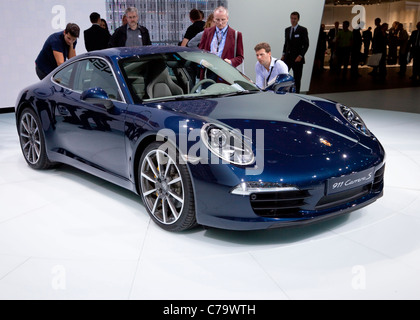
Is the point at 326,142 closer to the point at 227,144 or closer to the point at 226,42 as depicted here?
the point at 227,144

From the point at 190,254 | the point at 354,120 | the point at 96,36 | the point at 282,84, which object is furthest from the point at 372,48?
the point at 190,254

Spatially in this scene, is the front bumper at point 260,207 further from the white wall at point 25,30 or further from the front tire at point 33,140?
the white wall at point 25,30

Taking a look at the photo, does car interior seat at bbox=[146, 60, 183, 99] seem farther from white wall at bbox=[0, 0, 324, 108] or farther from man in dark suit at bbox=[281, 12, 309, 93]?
white wall at bbox=[0, 0, 324, 108]

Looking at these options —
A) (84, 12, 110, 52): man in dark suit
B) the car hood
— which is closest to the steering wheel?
the car hood

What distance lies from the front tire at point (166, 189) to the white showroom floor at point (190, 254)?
4.6 inches

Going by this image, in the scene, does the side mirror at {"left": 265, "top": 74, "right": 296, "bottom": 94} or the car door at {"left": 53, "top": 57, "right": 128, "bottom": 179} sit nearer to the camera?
the car door at {"left": 53, "top": 57, "right": 128, "bottom": 179}

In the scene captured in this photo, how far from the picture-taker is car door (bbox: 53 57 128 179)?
370 centimetres

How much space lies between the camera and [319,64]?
11227 mm

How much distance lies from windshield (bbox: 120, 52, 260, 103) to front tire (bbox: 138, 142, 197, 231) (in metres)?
0.55

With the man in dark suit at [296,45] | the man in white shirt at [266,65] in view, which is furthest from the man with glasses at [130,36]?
the man in dark suit at [296,45]

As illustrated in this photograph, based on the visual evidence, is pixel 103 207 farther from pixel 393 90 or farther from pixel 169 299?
pixel 393 90

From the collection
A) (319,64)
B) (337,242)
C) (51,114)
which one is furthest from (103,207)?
(319,64)

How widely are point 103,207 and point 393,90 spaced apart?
28.7 ft

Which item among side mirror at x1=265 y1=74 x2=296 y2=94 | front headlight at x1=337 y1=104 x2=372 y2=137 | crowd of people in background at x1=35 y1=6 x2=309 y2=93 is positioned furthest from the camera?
crowd of people in background at x1=35 y1=6 x2=309 y2=93
